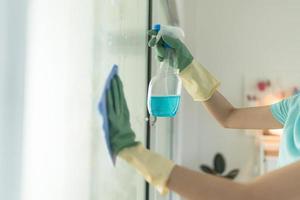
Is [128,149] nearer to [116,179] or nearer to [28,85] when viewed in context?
[28,85]

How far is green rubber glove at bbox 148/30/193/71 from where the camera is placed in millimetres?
873

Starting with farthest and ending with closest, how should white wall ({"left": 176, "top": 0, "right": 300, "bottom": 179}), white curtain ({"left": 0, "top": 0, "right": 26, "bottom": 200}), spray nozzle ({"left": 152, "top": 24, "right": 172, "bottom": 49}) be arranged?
1. white wall ({"left": 176, "top": 0, "right": 300, "bottom": 179})
2. spray nozzle ({"left": 152, "top": 24, "right": 172, "bottom": 49})
3. white curtain ({"left": 0, "top": 0, "right": 26, "bottom": 200})

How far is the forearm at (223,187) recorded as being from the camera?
1.76ft

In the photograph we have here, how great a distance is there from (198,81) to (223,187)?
512 mm

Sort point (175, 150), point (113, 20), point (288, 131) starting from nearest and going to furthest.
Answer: point (113, 20) → point (288, 131) → point (175, 150)

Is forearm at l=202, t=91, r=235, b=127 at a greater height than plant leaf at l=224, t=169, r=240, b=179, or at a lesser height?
greater

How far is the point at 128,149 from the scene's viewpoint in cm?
54

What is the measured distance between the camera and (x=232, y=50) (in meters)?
2.95

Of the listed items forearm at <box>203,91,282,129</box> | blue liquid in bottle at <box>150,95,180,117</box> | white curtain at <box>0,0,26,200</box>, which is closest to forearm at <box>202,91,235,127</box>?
forearm at <box>203,91,282,129</box>

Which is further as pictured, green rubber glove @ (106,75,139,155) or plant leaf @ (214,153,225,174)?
plant leaf @ (214,153,225,174)

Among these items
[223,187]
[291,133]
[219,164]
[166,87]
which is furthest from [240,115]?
[219,164]

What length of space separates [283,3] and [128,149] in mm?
2742

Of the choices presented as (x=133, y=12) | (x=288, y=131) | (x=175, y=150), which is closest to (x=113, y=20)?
(x=133, y=12)

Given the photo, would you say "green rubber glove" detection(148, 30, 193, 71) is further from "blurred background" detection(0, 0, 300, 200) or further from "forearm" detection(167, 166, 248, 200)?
"forearm" detection(167, 166, 248, 200)
